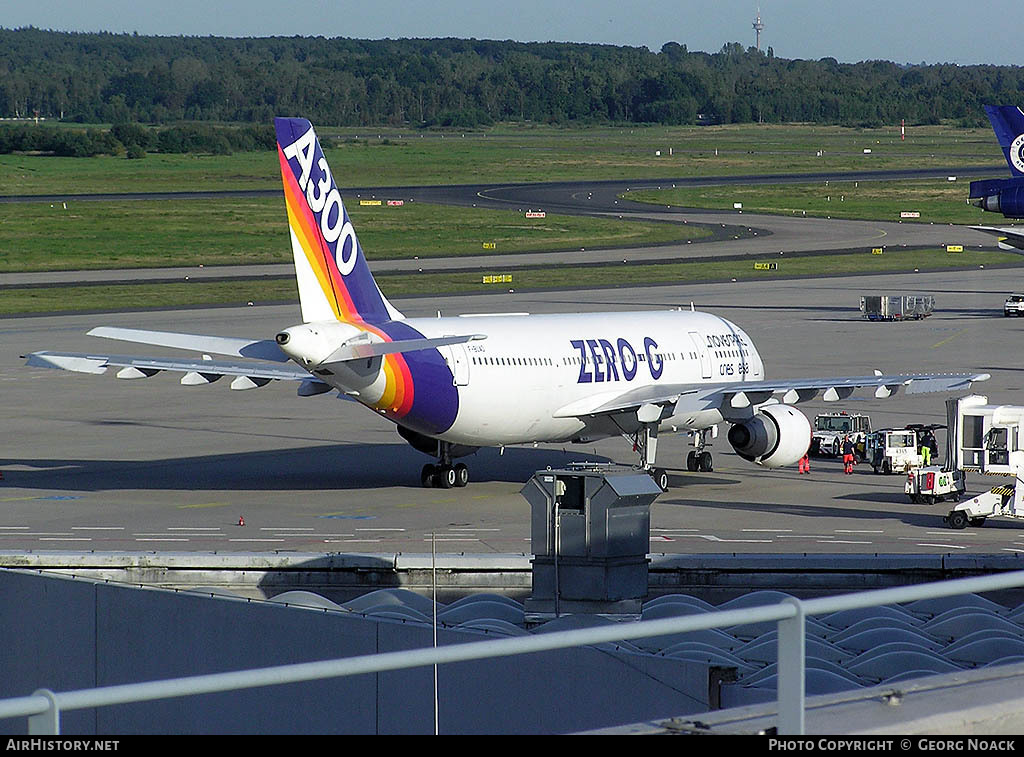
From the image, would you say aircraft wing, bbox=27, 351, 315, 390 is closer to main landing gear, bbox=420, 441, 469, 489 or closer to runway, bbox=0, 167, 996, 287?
main landing gear, bbox=420, 441, 469, 489

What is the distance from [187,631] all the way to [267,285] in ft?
305

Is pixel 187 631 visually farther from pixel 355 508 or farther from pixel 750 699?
pixel 355 508

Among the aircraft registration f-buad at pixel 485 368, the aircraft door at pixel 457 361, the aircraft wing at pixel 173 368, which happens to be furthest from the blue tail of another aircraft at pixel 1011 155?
the aircraft door at pixel 457 361

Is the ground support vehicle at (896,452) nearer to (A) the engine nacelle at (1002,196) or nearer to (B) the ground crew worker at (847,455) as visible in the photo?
(B) the ground crew worker at (847,455)

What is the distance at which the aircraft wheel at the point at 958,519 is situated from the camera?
4106 centimetres

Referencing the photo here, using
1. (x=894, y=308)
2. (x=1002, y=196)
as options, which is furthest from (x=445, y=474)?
(x=1002, y=196)

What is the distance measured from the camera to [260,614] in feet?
74.6

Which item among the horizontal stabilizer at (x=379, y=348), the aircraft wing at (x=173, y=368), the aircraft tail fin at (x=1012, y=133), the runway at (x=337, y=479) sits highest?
the aircraft tail fin at (x=1012, y=133)

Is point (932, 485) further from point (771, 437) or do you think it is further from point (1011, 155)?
point (1011, 155)

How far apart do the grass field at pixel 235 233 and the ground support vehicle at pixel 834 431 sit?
273 feet

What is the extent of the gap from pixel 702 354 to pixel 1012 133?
5473 cm
